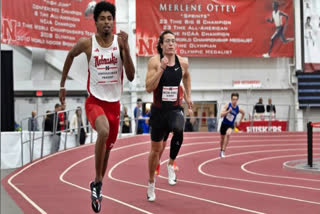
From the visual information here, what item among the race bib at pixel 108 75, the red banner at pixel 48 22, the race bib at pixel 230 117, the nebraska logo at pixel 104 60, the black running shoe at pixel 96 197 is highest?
the red banner at pixel 48 22

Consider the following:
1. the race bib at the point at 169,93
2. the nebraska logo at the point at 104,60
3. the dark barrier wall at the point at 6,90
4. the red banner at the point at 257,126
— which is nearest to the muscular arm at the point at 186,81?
the race bib at the point at 169,93

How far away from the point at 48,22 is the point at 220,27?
9.78m

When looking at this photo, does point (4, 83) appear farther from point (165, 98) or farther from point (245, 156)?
point (165, 98)

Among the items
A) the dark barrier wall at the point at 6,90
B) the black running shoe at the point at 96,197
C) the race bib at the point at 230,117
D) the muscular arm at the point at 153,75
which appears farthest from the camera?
the dark barrier wall at the point at 6,90

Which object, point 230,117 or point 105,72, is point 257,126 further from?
point 105,72

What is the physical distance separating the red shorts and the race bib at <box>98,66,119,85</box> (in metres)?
0.22

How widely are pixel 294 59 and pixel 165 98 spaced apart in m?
26.5

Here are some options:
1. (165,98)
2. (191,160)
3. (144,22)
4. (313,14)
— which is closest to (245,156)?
(191,160)

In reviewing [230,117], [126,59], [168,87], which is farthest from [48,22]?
[126,59]

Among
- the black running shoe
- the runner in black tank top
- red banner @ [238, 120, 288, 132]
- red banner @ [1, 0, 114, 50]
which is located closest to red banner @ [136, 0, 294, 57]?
red banner @ [1, 0, 114, 50]

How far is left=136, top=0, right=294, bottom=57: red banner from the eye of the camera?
31219 millimetres

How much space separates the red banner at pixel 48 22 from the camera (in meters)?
24.3

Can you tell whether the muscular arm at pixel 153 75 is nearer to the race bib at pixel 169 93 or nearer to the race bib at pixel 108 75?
the race bib at pixel 169 93

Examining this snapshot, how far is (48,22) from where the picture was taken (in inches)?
1048
